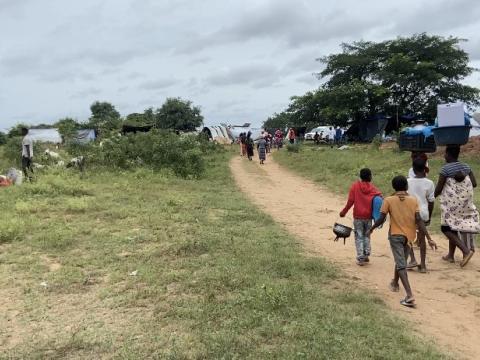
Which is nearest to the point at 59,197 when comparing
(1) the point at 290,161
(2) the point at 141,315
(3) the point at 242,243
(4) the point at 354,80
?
(3) the point at 242,243

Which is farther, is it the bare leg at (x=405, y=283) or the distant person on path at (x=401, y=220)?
the distant person on path at (x=401, y=220)

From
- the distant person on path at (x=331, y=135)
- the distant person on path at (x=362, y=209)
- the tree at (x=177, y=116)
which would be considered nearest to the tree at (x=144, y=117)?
the tree at (x=177, y=116)

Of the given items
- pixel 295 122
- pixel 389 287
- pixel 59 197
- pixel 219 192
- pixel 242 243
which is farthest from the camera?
pixel 295 122

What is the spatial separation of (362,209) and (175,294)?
2.76 metres

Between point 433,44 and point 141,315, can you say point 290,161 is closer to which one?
point 433,44

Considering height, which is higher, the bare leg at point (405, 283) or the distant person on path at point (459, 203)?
the distant person on path at point (459, 203)

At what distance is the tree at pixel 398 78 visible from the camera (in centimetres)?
3366

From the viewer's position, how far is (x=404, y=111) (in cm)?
3612

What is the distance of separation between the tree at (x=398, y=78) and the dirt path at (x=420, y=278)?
22.7 meters

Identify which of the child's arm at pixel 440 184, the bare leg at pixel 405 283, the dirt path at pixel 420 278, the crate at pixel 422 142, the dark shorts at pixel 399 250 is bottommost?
the dirt path at pixel 420 278

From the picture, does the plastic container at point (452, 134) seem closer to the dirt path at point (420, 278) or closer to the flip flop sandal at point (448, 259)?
the dirt path at point (420, 278)

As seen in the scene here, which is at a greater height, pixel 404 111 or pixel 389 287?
pixel 404 111

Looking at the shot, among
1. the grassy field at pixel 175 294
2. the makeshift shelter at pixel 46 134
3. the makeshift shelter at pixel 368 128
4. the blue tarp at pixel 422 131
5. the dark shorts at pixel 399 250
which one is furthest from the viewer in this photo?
the makeshift shelter at pixel 46 134

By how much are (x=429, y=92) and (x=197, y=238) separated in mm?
31576
